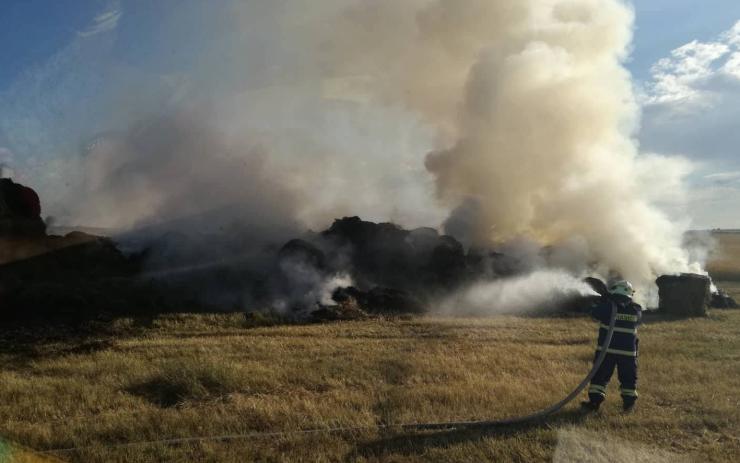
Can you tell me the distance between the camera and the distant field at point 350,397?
6.84 meters

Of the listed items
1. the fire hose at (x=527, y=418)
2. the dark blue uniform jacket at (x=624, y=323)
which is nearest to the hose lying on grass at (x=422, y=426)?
the fire hose at (x=527, y=418)

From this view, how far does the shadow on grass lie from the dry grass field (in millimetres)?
28

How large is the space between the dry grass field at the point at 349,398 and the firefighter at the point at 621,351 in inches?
12.8

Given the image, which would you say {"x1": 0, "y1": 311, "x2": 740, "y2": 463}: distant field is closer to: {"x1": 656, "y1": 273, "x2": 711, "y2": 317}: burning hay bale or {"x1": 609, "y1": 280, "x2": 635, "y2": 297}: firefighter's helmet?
{"x1": 609, "y1": 280, "x2": 635, "y2": 297}: firefighter's helmet

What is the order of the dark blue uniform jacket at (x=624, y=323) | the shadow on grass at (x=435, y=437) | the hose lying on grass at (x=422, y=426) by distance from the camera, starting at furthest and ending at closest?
the dark blue uniform jacket at (x=624, y=323)
the hose lying on grass at (x=422, y=426)
the shadow on grass at (x=435, y=437)

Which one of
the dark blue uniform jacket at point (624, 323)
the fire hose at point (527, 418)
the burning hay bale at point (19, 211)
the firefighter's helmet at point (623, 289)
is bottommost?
the fire hose at point (527, 418)

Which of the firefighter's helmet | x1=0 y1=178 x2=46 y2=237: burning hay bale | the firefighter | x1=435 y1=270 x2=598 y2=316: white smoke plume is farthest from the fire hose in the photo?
x1=0 y1=178 x2=46 y2=237: burning hay bale

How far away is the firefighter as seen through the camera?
872 centimetres

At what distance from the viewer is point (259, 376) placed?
10445 mm

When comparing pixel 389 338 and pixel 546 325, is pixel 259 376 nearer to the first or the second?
pixel 389 338

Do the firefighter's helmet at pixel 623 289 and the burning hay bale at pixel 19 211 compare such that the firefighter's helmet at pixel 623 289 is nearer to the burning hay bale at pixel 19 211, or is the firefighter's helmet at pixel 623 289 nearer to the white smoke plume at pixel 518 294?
the white smoke plume at pixel 518 294

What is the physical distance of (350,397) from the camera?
9.02 metres

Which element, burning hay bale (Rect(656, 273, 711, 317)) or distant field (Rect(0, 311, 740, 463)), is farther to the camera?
burning hay bale (Rect(656, 273, 711, 317))

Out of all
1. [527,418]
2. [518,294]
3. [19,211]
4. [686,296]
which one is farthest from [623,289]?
[19,211]
